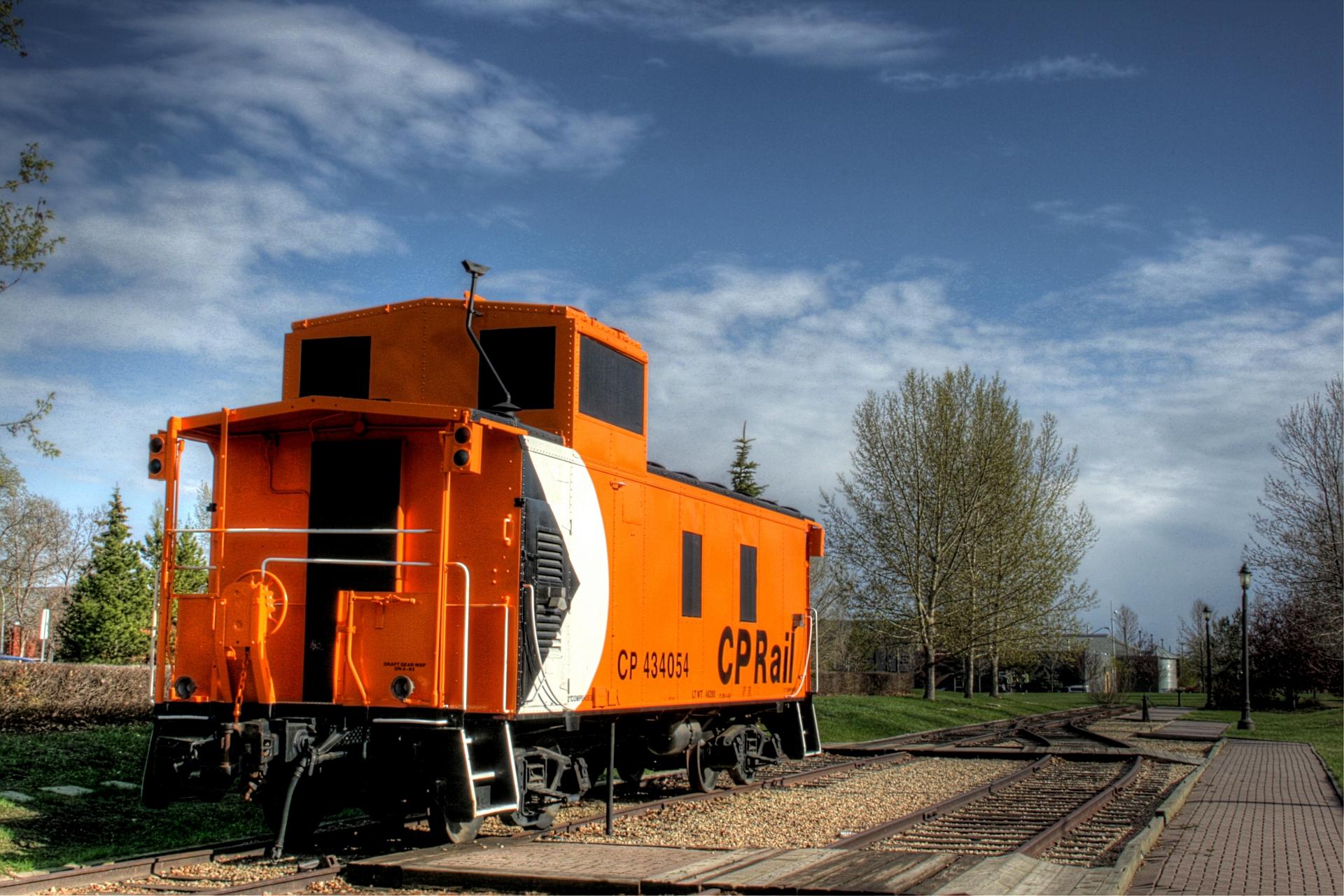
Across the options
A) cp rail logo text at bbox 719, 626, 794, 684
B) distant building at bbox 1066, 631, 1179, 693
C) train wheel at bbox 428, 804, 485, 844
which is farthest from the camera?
distant building at bbox 1066, 631, 1179, 693

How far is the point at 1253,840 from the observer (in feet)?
35.3

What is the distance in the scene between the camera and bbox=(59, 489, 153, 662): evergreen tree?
32.5 metres

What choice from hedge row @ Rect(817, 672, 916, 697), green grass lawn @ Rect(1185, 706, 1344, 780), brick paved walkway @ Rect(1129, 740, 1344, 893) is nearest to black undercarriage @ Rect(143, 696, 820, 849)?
brick paved walkway @ Rect(1129, 740, 1344, 893)

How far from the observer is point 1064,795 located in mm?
14234

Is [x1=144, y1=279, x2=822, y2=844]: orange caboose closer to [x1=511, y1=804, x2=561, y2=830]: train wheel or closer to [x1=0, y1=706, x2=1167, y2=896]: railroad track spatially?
[x1=511, y1=804, x2=561, y2=830]: train wheel

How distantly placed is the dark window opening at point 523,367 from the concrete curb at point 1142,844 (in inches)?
232

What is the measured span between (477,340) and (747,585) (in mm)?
5346

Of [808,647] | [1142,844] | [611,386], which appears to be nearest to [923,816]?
[1142,844]

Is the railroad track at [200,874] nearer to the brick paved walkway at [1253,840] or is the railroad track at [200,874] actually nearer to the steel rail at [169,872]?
the steel rail at [169,872]

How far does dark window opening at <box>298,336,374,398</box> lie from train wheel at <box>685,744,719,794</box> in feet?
19.1

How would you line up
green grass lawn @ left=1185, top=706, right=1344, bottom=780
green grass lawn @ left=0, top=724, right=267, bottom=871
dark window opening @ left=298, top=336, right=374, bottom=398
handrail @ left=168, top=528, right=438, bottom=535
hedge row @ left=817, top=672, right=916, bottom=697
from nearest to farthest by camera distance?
handrail @ left=168, top=528, right=438, bottom=535
green grass lawn @ left=0, top=724, right=267, bottom=871
dark window opening @ left=298, top=336, right=374, bottom=398
green grass lawn @ left=1185, top=706, right=1344, bottom=780
hedge row @ left=817, top=672, right=916, bottom=697

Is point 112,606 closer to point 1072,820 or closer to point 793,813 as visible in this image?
point 793,813

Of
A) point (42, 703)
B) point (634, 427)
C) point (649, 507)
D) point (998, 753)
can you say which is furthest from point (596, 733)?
point (998, 753)

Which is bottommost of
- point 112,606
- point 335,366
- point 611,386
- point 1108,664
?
point 1108,664
